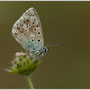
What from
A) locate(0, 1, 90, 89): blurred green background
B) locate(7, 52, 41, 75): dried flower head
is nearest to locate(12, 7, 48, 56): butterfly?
locate(7, 52, 41, 75): dried flower head

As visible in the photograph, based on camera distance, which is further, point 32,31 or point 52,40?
point 52,40

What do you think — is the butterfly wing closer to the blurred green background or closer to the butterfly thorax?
the butterfly thorax

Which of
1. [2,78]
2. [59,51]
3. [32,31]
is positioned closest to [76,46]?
[59,51]

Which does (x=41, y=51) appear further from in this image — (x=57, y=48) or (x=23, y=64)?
(x=57, y=48)

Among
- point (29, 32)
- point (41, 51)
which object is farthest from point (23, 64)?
point (29, 32)

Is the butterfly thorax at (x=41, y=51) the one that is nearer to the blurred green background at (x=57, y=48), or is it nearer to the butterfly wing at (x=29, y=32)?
the butterfly wing at (x=29, y=32)

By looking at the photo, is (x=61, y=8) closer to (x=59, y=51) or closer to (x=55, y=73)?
(x=59, y=51)

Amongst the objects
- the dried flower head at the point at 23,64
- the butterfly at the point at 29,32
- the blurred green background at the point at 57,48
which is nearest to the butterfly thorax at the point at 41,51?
the butterfly at the point at 29,32

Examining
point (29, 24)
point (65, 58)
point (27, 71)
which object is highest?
point (29, 24)
